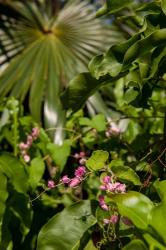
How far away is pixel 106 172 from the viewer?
906 millimetres

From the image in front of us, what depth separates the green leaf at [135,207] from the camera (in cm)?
66

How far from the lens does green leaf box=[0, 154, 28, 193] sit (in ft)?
3.92

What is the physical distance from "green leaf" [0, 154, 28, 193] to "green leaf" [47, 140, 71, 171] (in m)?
0.14

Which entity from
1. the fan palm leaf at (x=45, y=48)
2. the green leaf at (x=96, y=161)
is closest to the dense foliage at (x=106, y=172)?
the green leaf at (x=96, y=161)

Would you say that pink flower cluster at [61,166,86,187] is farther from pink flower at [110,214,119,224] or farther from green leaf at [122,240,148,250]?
green leaf at [122,240,148,250]

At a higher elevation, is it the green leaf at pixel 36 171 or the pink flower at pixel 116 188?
the pink flower at pixel 116 188

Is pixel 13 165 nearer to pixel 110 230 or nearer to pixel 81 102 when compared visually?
pixel 81 102

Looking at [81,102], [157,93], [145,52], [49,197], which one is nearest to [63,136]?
[49,197]

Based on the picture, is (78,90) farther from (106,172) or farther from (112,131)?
(112,131)

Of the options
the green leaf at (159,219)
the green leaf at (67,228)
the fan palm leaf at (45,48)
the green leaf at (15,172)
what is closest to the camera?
the green leaf at (159,219)

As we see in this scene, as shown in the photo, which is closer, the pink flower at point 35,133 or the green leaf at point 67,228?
the green leaf at point 67,228

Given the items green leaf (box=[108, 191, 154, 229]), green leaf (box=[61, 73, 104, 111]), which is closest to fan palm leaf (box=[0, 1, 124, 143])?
green leaf (box=[61, 73, 104, 111])

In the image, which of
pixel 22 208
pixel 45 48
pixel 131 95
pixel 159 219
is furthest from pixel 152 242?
pixel 45 48

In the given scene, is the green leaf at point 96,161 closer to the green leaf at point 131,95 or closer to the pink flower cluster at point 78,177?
the pink flower cluster at point 78,177
